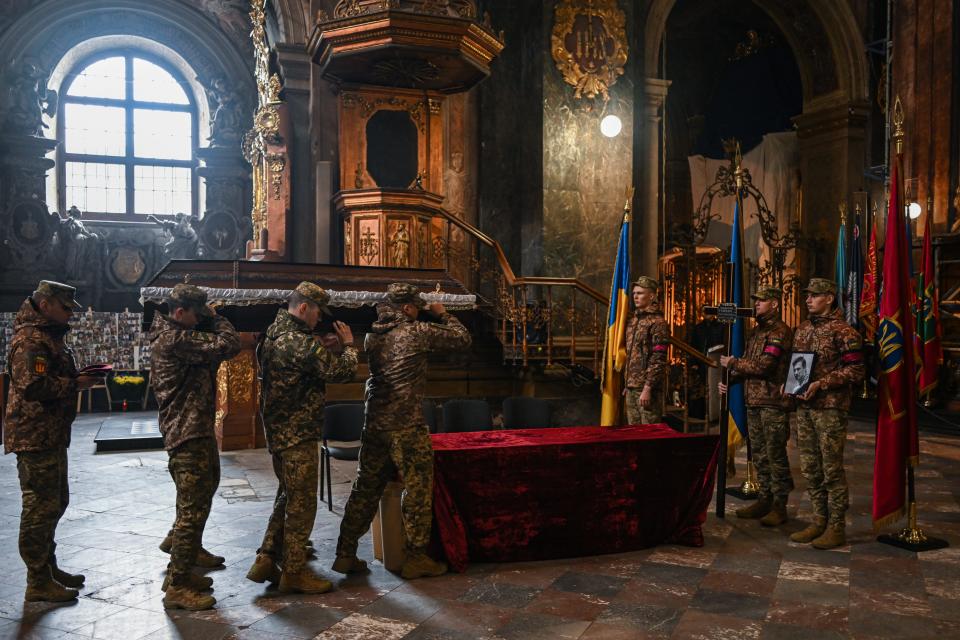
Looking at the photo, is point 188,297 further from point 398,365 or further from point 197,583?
point 197,583

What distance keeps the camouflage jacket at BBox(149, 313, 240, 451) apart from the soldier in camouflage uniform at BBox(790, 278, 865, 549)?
382 centimetres

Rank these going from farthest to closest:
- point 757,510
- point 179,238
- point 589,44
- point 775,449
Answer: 1. point 179,238
2. point 589,44
3. point 757,510
4. point 775,449

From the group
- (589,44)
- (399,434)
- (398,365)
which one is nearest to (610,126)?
(589,44)

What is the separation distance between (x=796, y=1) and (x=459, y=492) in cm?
1338

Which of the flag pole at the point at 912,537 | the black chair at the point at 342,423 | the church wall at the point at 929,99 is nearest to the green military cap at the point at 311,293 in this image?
the black chair at the point at 342,423

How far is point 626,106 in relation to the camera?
12352 mm

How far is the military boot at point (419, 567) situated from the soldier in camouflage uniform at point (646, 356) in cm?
276

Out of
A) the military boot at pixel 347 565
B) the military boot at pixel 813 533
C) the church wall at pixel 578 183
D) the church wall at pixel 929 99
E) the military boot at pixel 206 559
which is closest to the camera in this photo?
the military boot at pixel 347 565

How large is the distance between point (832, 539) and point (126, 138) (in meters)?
16.1

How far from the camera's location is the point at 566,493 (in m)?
5.28

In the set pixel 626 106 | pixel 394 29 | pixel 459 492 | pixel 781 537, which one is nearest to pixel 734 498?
pixel 781 537

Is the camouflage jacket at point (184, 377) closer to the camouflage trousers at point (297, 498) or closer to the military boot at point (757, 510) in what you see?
the camouflage trousers at point (297, 498)

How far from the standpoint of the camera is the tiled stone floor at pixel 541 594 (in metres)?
4.12

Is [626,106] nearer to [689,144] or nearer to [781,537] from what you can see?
[689,144]
